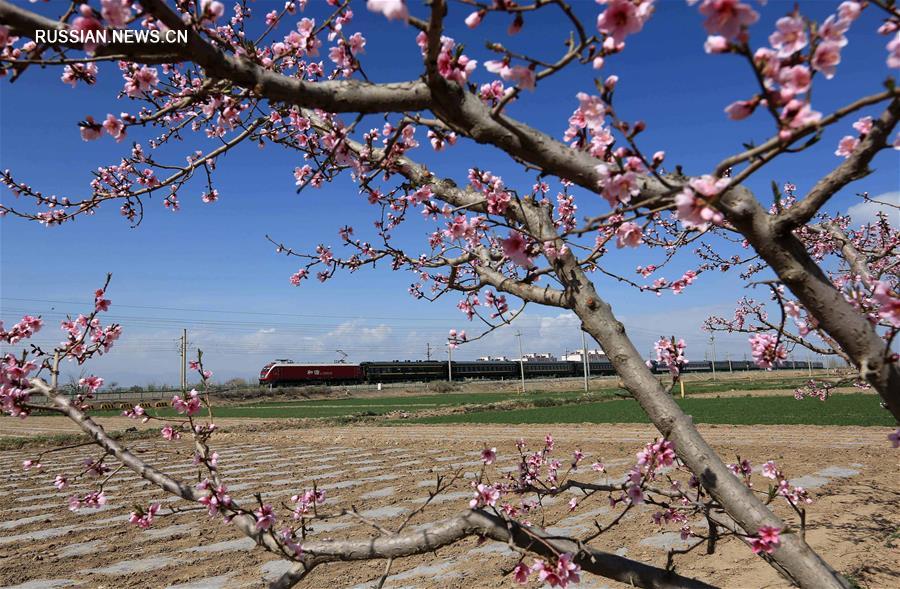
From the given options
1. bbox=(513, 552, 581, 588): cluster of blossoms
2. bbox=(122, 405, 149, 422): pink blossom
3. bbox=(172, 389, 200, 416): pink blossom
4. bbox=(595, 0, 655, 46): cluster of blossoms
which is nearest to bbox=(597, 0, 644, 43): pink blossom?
bbox=(595, 0, 655, 46): cluster of blossoms

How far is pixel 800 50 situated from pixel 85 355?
11.8 feet

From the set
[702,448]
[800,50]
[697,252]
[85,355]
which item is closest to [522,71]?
[800,50]

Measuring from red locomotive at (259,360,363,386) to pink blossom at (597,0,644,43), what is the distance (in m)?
68.3

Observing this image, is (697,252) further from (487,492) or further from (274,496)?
(274,496)

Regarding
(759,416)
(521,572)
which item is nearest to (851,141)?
(521,572)

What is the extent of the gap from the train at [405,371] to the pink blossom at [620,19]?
5778cm

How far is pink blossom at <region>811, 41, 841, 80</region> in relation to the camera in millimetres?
1190

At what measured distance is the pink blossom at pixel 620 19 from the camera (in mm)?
1341

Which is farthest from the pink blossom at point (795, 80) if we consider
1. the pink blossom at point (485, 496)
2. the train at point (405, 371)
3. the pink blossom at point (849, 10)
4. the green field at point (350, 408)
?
the train at point (405, 371)

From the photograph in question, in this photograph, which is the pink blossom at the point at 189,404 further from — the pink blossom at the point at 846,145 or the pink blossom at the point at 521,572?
the pink blossom at the point at 846,145

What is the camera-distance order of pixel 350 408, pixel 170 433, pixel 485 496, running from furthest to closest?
pixel 350 408 < pixel 170 433 < pixel 485 496

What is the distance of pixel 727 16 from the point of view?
111 centimetres

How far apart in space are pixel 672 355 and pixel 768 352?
669 mm

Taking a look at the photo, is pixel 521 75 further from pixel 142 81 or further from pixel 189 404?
pixel 189 404
